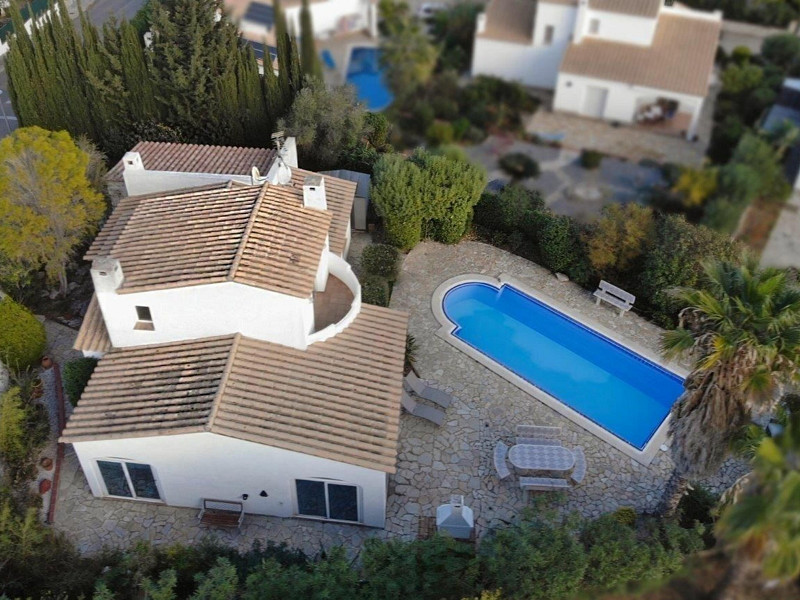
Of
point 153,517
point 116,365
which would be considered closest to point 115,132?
point 116,365

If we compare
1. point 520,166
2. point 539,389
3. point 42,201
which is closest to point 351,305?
point 539,389

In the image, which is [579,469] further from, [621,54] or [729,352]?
[621,54]

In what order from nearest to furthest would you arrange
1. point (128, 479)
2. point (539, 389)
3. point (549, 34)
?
point (128, 479)
point (539, 389)
point (549, 34)

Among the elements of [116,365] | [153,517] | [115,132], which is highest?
[115,132]

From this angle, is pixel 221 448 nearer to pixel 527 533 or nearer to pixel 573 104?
pixel 527 533

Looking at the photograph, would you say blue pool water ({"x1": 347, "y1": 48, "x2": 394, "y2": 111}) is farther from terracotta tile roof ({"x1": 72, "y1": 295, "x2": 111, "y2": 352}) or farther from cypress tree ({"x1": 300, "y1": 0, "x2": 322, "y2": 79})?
terracotta tile roof ({"x1": 72, "y1": 295, "x2": 111, "y2": 352})

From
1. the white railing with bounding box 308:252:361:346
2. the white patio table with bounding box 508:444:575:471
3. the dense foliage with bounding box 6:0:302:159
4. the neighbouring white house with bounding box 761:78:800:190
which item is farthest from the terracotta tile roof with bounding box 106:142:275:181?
the neighbouring white house with bounding box 761:78:800:190
